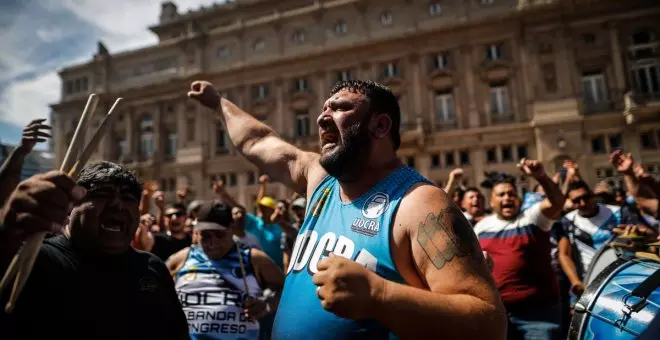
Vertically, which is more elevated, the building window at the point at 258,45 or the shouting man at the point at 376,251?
the building window at the point at 258,45

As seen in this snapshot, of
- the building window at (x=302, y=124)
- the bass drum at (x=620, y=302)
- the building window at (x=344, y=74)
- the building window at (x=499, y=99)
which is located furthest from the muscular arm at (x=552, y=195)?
the building window at (x=302, y=124)

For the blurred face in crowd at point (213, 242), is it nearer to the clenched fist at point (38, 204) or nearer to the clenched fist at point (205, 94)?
the clenched fist at point (205, 94)

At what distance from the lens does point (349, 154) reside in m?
1.90

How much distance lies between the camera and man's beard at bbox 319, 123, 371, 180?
6.24 ft

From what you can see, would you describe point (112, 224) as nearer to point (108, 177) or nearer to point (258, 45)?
point (108, 177)

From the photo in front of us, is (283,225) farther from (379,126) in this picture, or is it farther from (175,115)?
(175,115)

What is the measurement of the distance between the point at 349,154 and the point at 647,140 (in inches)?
918

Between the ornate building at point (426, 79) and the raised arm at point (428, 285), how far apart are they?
70.1ft

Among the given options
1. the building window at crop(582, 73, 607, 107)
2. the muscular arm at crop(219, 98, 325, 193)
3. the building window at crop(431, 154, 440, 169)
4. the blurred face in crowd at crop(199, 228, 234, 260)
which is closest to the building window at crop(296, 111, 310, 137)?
the building window at crop(431, 154, 440, 169)

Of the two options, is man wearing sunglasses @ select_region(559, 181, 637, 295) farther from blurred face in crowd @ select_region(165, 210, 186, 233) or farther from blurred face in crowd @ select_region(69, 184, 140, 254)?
blurred face in crowd @ select_region(165, 210, 186, 233)

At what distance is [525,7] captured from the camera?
71.3 ft

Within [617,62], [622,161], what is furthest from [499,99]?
[622,161]

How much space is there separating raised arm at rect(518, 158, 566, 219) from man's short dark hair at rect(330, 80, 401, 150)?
78.4 inches

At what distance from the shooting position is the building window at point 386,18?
81.6 feet
